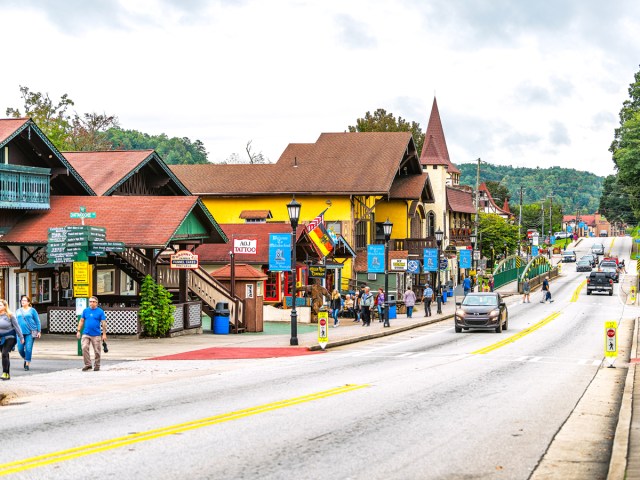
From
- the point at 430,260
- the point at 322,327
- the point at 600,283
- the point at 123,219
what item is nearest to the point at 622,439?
the point at 322,327

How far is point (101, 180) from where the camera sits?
38.0 m

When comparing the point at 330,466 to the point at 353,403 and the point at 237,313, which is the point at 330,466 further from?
the point at 237,313

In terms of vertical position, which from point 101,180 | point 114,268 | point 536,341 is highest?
point 101,180

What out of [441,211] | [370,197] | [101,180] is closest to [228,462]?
[101,180]

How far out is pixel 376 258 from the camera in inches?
1938

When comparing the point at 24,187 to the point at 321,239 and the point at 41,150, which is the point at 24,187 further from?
the point at 321,239

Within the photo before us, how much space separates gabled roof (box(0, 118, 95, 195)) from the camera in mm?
31828

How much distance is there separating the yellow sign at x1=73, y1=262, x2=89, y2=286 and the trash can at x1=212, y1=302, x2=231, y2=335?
10826mm

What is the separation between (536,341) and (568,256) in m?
109

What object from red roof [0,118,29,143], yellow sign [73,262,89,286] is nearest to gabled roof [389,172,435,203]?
red roof [0,118,29,143]

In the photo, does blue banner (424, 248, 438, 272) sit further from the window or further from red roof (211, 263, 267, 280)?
the window

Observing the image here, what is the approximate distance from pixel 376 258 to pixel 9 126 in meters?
22.5

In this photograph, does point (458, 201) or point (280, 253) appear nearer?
point (280, 253)

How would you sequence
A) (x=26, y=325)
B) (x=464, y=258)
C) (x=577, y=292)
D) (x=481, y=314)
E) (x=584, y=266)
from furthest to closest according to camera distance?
(x=584, y=266)
(x=577, y=292)
(x=464, y=258)
(x=481, y=314)
(x=26, y=325)
